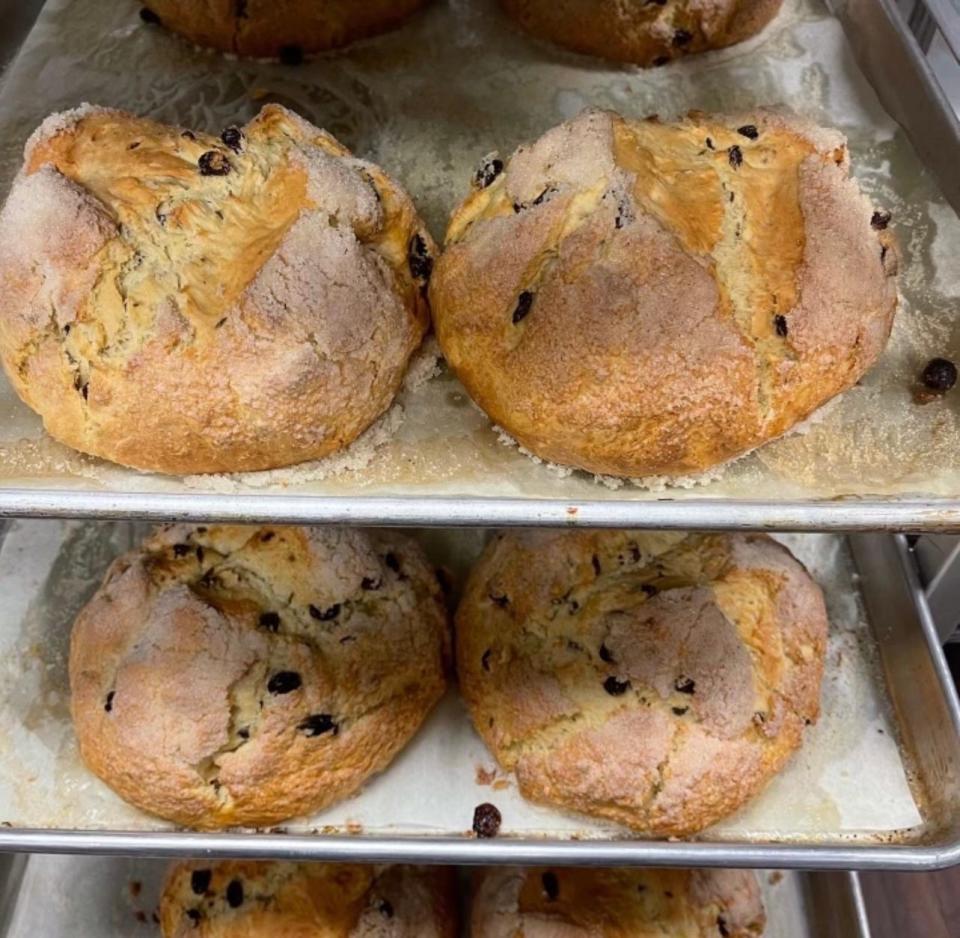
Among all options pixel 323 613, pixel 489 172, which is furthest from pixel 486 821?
pixel 489 172

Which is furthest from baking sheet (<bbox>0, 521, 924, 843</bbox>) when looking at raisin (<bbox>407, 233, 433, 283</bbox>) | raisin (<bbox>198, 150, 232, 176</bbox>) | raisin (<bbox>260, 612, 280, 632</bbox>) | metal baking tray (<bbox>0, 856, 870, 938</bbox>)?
raisin (<bbox>198, 150, 232, 176</bbox>)

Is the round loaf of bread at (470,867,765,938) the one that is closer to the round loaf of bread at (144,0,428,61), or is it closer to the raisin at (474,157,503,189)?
the raisin at (474,157,503,189)

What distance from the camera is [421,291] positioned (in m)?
1.02

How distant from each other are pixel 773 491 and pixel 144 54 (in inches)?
43.0

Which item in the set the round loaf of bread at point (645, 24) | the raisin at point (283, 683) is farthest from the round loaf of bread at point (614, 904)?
the round loaf of bread at point (645, 24)

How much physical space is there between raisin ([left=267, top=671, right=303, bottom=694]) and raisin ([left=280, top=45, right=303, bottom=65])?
868mm

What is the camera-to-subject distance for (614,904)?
1.42m

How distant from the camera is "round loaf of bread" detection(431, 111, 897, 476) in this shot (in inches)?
34.2

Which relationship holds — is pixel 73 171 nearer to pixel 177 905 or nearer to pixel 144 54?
pixel 144 54

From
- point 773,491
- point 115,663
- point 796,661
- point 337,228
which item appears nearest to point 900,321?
point 773,491

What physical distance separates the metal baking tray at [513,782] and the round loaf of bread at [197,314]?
541 millimetres

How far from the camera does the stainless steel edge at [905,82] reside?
1.17 m

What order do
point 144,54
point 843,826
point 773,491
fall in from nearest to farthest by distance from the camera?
point 773,491
point 843,826
point 144,54

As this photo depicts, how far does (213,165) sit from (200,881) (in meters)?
1.04
